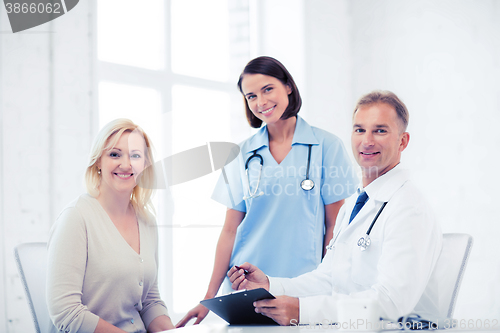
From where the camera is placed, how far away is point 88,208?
1.23 metres

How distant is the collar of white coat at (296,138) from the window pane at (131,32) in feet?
3.10

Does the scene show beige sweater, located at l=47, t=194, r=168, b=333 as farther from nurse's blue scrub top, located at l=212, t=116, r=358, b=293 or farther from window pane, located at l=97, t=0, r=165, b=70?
window pane, located at l=97, t=0, r=165, b=70

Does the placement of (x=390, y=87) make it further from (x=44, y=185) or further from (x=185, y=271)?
(x=44, y=185)

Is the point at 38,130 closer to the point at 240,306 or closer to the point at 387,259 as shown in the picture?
the point at 240,306

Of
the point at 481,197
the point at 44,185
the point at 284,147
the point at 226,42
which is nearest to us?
the point at 284,147

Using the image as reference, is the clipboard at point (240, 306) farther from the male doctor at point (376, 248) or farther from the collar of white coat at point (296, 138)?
the collar of white coat at point (296, 138)

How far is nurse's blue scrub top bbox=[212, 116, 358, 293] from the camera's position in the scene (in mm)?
1479

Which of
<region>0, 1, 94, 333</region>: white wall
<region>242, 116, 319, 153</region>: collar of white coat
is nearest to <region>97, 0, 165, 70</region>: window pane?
<region>0, 1, 94, 333</region>: white wall

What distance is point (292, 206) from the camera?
4.85ft

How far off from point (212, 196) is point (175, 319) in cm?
94

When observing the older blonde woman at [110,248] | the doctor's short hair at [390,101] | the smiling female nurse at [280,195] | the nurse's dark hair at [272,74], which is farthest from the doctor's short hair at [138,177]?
the doctor's short hair at [390,101]

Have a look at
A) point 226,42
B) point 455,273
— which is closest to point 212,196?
point 455,273

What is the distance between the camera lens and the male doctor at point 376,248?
2.79ft

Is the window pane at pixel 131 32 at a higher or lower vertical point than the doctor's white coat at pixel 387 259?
higher
